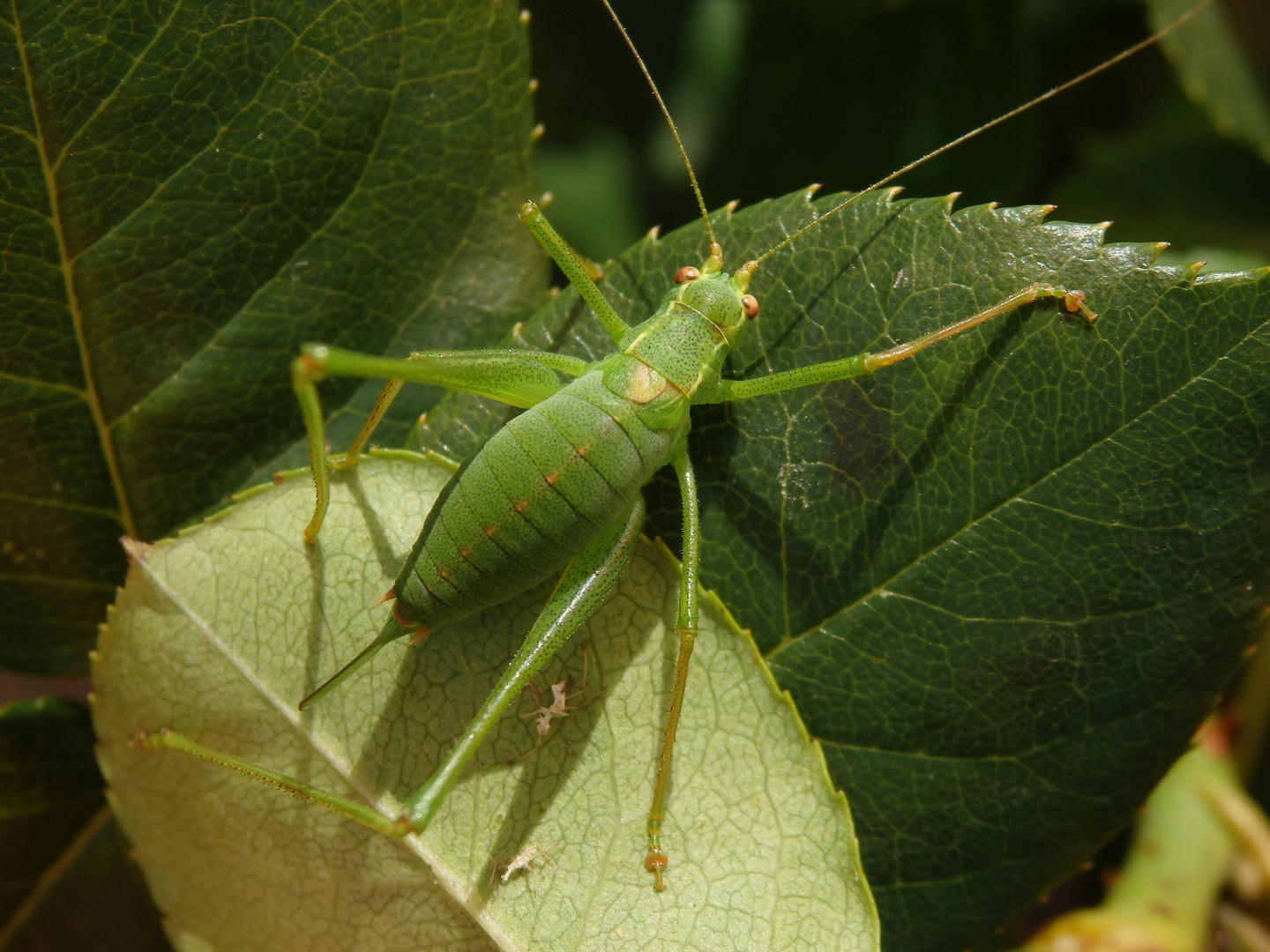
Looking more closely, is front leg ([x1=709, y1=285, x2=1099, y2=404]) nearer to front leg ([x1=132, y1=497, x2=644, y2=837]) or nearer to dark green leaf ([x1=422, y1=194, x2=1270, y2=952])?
dark green leaf ([x1=422, y1=194, x2=1270, y2=952])

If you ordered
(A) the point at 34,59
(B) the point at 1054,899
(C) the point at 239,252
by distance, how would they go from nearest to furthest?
1. (A) the point at 34,59
2. (C) the point at 239,252
3. (B) the point at 1054,899

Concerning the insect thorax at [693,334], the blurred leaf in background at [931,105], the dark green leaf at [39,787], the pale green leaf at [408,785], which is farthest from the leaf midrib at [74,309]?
the blurred leaf in background at [931,105]

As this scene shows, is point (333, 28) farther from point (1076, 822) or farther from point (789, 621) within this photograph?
point (1076, 822)

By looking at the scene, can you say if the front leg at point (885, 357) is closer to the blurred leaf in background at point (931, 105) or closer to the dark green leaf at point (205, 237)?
the dark green leaf at point (205, 237)

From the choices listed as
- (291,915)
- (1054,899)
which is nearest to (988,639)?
(1054,899)

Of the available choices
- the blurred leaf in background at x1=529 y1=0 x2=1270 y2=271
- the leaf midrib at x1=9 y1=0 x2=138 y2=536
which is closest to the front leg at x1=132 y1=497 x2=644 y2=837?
the leaf midrib at x1=9 y1=0 x2=138 y2=536
